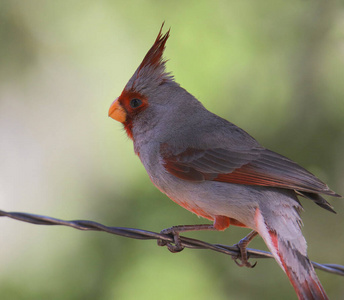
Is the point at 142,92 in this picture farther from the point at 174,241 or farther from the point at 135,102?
the point at 174,241

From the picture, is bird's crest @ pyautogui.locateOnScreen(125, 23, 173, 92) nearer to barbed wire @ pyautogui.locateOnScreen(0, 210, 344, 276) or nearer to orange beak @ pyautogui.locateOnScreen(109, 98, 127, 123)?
orange beak @ pyautogui.locateOnScreen(109, 98, 127, 123)

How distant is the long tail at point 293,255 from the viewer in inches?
104

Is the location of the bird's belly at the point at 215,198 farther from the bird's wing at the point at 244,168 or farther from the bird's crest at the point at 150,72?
the bird's crest at the point at 150,72

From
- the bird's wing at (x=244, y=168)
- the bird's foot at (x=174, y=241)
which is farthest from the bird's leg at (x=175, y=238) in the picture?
the bird's wing at (x=244, y=168)

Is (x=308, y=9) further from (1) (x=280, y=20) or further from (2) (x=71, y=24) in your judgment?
(2) (x=71, y=24)

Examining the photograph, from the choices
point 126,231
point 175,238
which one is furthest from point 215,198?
point 126,231

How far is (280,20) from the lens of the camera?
18.8ft

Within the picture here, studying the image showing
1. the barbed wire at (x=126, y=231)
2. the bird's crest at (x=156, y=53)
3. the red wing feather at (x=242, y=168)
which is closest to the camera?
the barbed wire at (x=126, y=231)

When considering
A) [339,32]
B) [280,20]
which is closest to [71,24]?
[280,20]

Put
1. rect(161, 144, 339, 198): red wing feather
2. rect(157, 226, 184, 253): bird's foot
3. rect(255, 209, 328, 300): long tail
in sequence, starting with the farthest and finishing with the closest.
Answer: rect(161, 144, 339, 198): red wing feather < rect(157, 226, 184, 253): bird's foot < rect(255, 209, 328, 300): long tail

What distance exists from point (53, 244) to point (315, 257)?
2.32m

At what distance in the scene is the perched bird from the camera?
2834 millimetres

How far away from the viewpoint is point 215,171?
3100 mm

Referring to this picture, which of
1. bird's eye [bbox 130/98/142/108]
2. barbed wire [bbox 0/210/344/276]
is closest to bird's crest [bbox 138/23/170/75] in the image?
bird's eye [bbox 130/98/142/108]
